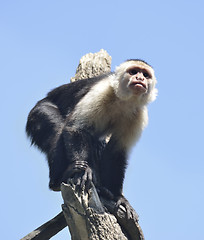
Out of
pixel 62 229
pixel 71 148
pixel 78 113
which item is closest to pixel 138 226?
pixel 62 229

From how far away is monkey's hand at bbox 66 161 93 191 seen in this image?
7242 mm

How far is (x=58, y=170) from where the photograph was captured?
8.20 m

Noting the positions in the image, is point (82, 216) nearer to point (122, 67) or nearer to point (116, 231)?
point (116, 231)

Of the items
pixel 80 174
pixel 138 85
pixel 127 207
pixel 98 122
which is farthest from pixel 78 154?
pixel 138 85

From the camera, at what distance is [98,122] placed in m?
8.57

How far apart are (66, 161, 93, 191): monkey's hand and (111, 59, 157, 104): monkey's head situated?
5.48 ft

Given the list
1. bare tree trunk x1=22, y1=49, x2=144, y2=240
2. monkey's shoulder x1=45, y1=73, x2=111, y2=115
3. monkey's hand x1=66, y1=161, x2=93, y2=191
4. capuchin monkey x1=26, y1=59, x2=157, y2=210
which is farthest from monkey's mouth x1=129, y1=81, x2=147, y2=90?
bare tree trunk x1=22, y1=49, x2=144, y2=240

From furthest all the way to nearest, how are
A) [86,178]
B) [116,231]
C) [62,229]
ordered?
[62,229] < [86,178] < [116,231]

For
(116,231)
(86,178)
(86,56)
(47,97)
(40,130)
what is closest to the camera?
(116,231)

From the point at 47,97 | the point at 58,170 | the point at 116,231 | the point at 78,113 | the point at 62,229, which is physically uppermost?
the point at 47,97

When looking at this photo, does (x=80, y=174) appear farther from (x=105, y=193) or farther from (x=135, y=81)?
(x=135, y=81)

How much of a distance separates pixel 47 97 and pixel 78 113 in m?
1.36

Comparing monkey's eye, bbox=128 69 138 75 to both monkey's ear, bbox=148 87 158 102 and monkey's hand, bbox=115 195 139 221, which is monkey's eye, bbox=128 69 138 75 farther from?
monkey's hand, bbox=115 195 139 221

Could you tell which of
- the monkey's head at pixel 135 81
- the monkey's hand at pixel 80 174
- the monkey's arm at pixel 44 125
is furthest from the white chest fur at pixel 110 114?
the monkey's hand at pixel 80 174
